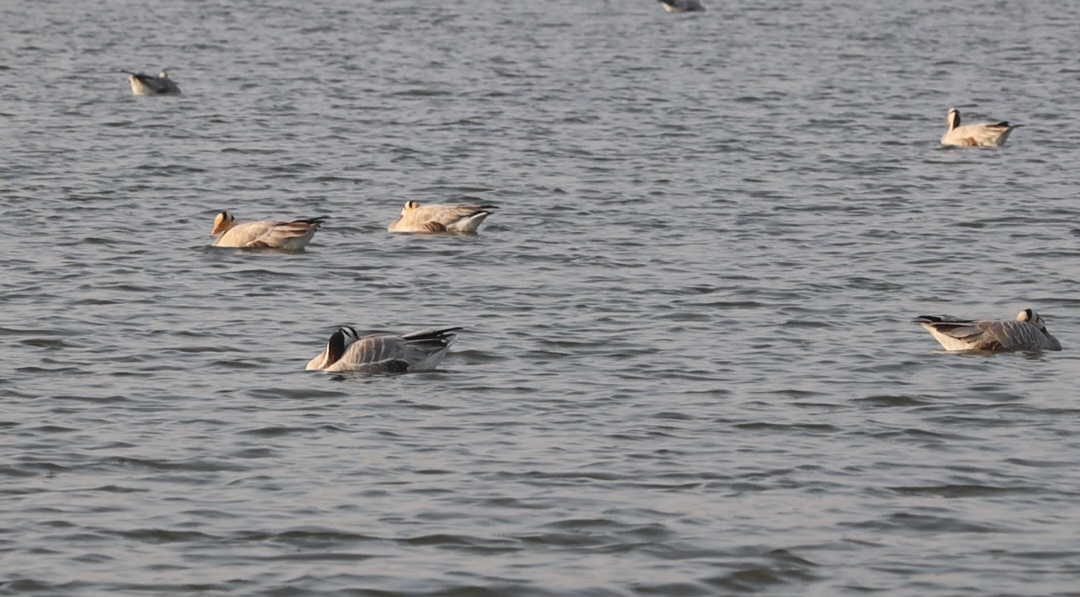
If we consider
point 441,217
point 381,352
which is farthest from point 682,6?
point 381,352

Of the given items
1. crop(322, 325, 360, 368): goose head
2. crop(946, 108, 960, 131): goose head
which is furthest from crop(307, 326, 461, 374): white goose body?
crop(946, 108, 960, 131): goose head

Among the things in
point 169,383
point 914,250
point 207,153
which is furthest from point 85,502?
point 207,153

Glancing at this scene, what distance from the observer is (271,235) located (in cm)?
2423

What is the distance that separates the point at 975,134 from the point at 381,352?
1878 cm

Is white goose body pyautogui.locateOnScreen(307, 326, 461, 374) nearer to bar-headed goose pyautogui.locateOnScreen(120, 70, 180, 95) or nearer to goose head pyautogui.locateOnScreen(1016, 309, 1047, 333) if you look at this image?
goose head pyautogui.locateOnScreen(1016, 309, 1047, 333)

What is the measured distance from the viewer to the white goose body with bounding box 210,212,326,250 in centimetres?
2409

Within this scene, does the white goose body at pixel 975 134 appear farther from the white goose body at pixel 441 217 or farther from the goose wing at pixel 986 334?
the goose wing at pixel 986 334

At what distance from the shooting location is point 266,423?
15734mm

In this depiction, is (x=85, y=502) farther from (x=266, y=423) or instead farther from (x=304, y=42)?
(x=304, y=42)

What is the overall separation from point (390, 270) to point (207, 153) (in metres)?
11.4

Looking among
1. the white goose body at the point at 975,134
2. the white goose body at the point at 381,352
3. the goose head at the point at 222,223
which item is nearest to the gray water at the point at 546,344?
the white goose body at the point at 381,352

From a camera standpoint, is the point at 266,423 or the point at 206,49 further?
the point at 206,49

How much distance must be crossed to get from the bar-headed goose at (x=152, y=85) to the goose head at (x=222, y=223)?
53.7 ft

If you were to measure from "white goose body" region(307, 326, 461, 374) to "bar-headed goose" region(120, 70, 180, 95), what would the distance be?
2427cm
